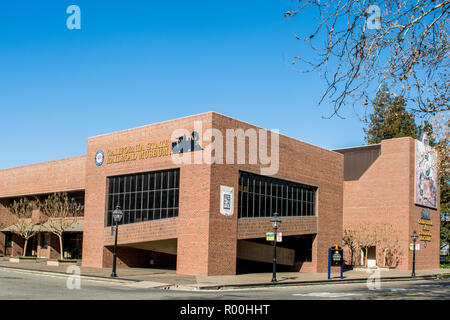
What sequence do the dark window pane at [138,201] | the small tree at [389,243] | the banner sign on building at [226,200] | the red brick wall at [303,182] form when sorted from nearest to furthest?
the banner sign on building at [226,200] → the red brick wall at [303,182] → the dark window pane at [138,201] → the small tree at [389,243]

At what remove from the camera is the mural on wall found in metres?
48.5

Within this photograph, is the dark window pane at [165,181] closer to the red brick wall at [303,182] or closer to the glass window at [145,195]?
the glass window at [145,195]

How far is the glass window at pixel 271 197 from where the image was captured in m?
31.8

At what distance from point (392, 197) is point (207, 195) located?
25770 mm

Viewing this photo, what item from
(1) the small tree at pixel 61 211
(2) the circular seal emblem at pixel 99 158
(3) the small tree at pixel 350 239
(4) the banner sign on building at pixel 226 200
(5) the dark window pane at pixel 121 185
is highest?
(2) the circular seal emblem at pixel 99 158

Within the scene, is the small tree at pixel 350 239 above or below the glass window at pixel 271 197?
below

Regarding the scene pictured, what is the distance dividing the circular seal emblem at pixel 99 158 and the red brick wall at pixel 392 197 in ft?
87.6

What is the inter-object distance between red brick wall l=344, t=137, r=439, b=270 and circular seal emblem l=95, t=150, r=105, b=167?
87.6ft

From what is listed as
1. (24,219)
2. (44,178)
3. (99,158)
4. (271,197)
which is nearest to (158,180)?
(99,158)

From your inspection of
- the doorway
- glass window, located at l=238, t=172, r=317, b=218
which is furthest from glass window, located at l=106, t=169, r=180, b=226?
the doorway

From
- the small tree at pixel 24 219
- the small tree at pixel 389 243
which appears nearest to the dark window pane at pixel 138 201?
the small tree at pixel 24 219

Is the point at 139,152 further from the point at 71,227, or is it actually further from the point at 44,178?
the point at 44,178

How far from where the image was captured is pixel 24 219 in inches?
1800
